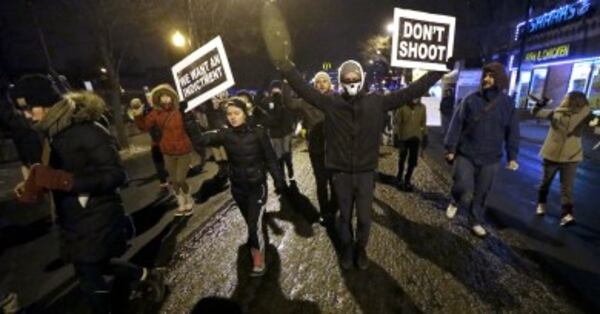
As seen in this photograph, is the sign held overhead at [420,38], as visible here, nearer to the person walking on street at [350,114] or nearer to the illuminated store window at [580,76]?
the person walking on street at [350,114]

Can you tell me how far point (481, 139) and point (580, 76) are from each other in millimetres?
17493

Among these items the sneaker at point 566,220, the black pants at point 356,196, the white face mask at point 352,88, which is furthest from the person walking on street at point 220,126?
the sneaker at point 566,220

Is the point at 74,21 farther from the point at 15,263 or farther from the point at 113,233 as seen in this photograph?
the point at 113,233

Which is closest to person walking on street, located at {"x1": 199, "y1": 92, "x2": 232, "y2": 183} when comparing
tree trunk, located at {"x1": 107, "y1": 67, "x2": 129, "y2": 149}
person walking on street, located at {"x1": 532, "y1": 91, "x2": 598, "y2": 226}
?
person walking on street, located at {"x1": 532, "y1": 91, "x2": 598, "y2": 226}

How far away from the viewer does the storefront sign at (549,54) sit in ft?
57.5

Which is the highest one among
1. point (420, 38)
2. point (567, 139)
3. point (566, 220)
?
point (420, 38)

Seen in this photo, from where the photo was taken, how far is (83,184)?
2301 millimetres

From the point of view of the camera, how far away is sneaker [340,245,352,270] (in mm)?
3721

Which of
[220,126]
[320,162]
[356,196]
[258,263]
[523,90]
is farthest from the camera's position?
[523,90]

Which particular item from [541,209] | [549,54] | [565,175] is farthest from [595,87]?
[565,175]

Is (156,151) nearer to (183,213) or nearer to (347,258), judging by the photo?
(183,213)

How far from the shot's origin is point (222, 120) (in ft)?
25.6

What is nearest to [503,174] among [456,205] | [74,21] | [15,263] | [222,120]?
[456,205]

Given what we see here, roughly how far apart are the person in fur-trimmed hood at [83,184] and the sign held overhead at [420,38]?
3.20 m
